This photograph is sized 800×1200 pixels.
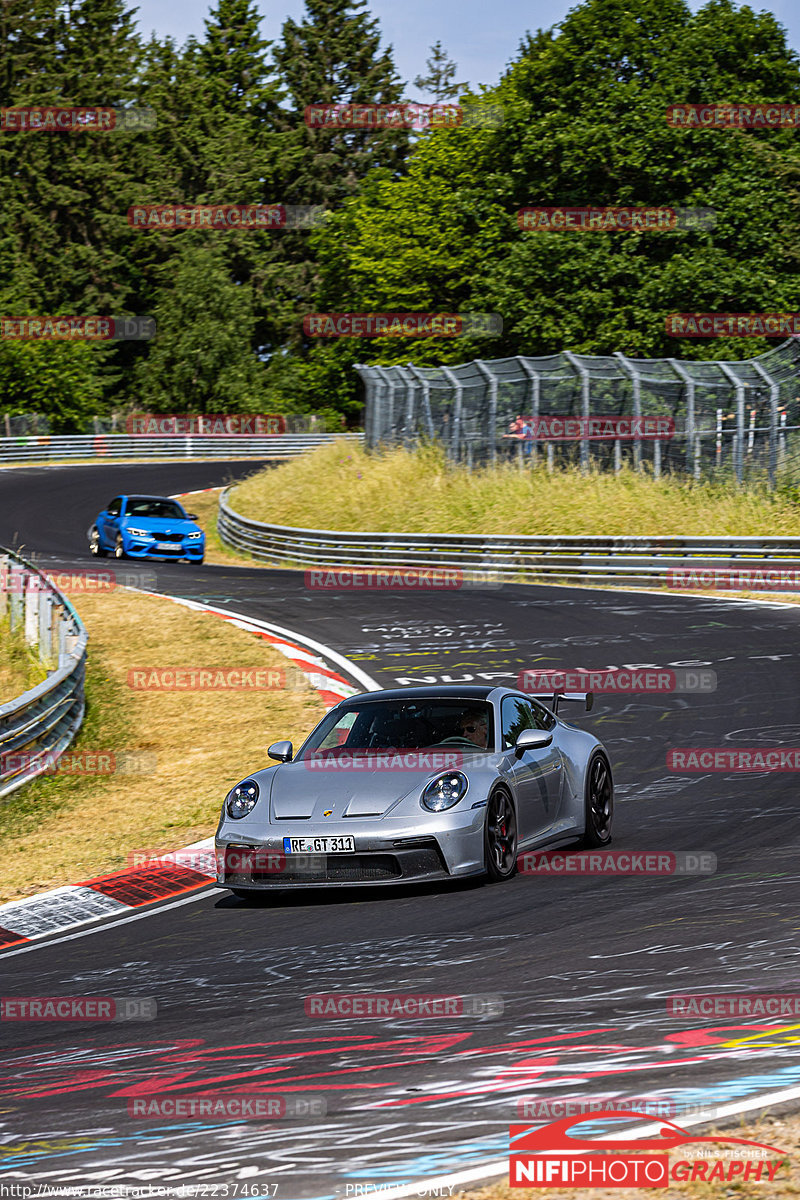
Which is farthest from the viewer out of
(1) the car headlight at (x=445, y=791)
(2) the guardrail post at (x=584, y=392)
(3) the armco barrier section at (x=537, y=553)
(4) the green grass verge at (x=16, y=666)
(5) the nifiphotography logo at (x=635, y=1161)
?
(2) the guardrail post at (x=584, y=392)

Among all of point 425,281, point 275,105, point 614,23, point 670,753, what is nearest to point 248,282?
point 275,105

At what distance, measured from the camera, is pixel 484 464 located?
34.9 m

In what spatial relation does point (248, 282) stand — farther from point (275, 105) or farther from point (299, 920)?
point (299, 920)

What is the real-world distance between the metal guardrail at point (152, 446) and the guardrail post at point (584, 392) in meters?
27.7

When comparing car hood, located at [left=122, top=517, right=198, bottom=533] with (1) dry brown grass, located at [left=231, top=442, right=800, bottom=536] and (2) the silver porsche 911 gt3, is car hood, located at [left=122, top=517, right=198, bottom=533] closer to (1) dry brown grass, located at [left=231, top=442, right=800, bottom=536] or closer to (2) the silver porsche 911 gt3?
(1) dry brown grass, located at [left=231, top=442, right=800, bottom=536]

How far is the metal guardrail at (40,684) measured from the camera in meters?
13.2

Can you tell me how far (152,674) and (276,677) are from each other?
1642 mm

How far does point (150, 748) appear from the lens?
50.4 feet

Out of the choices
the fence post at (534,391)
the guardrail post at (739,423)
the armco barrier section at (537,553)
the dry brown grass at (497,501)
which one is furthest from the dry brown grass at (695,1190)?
the fence post at (534,391)

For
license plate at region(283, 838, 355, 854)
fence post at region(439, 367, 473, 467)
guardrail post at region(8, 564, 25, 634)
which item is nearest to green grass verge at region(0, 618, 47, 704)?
guardrail post at region(8, 564, 25, 634)

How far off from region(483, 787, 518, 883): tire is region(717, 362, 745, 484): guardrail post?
20.5 metres

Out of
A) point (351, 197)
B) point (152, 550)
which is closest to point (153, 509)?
point (152, 550)

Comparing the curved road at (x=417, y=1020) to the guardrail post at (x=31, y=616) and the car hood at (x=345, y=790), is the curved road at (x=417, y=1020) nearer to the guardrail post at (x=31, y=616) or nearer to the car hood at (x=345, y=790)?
the car hood at (x=345, y=790)

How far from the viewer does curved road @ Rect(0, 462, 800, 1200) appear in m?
4.61
